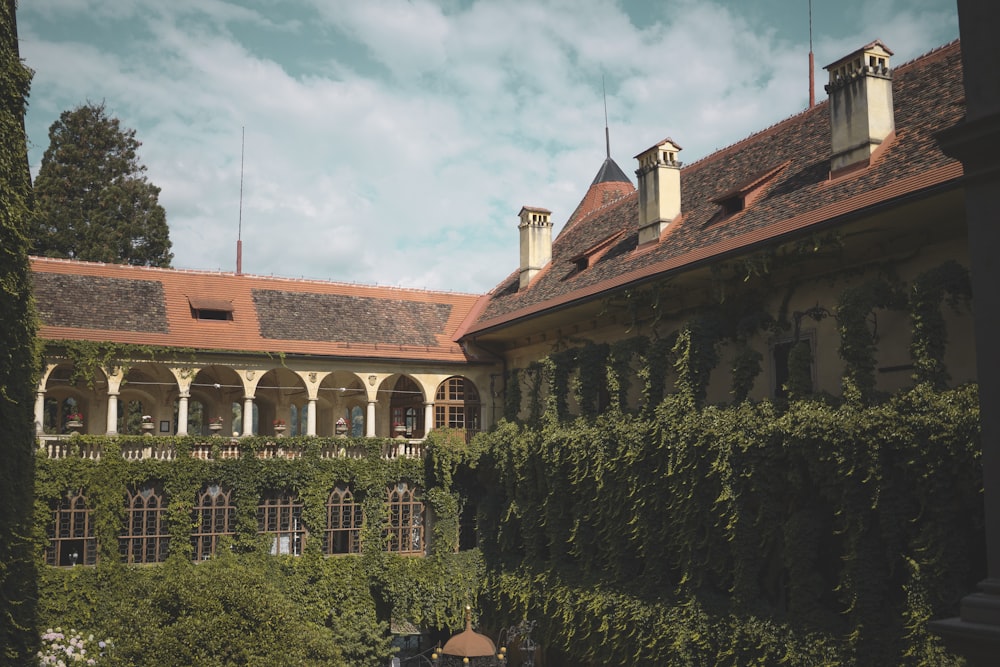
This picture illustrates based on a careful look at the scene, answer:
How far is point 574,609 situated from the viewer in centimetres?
2548

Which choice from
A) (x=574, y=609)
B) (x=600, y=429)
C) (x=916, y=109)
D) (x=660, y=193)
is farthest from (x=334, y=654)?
(x=916, y=109)

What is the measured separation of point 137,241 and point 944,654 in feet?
142

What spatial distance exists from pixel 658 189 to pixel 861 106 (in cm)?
696

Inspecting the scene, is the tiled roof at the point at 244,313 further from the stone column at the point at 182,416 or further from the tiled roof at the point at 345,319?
the stone column at the point at 182,416

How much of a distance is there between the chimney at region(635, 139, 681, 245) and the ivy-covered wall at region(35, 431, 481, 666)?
10138mm

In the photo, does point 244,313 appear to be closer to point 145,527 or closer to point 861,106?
point 145,527

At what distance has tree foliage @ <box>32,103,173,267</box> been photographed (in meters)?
45.9

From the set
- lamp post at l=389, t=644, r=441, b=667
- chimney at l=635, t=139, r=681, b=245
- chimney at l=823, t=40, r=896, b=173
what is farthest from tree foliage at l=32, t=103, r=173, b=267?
chimney at l=823, t=40, r=896, b=173

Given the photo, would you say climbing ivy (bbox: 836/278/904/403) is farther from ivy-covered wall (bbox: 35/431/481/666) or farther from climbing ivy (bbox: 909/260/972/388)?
ivy-covered wall (bbox: 35/431/481/666)

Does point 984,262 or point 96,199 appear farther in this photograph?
point 96,199

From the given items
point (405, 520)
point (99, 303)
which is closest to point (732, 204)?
point (405, 520)

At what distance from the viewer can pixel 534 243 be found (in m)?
33.8

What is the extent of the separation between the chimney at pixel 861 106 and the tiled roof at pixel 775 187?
355mm

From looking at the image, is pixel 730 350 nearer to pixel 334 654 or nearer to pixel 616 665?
pixel 616 665
